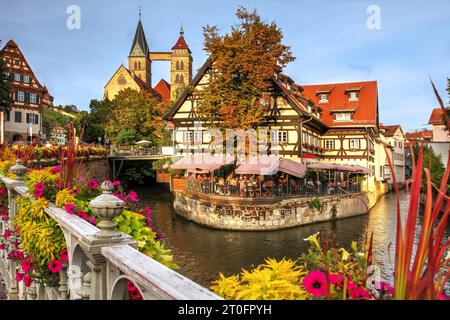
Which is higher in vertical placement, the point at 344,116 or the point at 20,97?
the point at 20,97

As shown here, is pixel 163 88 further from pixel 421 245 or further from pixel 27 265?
pixel 421 245

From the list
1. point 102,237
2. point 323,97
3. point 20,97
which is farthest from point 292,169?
point 20,97

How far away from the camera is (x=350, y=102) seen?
1451 inches

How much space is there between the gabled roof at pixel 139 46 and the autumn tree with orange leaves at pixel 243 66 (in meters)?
75.4

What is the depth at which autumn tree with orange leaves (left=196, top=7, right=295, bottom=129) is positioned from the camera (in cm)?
2220

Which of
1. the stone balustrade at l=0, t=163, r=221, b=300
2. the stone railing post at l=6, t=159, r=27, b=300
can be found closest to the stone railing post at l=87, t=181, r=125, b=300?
the stone balustrade at l=0, t=163, r=221, b=300

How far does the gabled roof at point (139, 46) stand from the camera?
93062mm

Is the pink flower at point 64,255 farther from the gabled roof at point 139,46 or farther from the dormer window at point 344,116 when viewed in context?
the gabled roof at point 139,46

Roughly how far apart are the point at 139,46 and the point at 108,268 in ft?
323

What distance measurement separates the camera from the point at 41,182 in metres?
4.23

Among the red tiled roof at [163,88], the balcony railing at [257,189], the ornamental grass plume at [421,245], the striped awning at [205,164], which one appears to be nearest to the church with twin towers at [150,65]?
the red tiled roof at [163,88]

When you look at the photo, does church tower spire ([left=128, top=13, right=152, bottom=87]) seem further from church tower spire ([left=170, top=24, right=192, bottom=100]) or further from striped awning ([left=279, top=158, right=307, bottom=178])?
striped awning ([left=279, top=158, right=307, bottom=178])

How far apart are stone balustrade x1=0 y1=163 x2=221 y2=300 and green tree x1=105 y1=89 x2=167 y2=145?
42.6 meters
